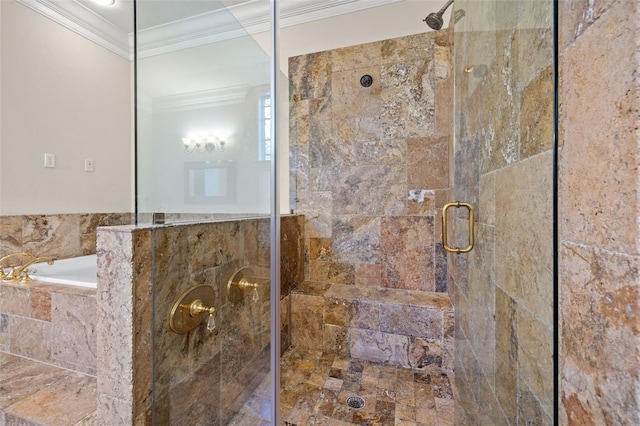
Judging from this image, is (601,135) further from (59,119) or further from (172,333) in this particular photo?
(59,119)

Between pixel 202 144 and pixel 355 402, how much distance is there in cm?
175

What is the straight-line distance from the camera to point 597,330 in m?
0.41

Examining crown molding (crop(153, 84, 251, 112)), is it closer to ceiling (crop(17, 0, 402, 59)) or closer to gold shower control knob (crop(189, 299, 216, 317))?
ceiling (crop(17, 0, 402, 59))

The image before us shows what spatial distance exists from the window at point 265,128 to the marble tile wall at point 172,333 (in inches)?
14.0

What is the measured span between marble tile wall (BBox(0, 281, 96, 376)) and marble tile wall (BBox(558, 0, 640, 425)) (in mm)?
1582

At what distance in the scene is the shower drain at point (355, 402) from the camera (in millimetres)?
1493

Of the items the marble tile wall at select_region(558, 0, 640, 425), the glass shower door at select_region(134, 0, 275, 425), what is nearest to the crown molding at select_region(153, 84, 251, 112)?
the glass shower door at select_region(134, 0, 275, 425)

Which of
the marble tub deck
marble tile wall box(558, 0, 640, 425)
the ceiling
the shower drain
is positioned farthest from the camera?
the shower drain

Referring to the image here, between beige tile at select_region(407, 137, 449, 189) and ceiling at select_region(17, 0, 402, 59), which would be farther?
beige tile at select_region(407, 137, 449, 189)

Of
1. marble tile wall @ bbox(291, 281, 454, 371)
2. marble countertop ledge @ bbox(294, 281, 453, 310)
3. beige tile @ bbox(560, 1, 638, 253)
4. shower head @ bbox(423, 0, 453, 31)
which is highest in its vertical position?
shower head @ bbox(423, 0, 453, 31)

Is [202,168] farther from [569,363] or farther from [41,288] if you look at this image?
[569,363]

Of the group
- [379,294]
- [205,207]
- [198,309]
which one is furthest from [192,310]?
[379,294]

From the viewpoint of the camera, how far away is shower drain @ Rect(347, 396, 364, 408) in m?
1.49

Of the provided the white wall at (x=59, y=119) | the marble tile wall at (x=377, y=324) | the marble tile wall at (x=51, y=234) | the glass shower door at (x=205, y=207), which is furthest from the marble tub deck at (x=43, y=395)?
the white wall at (x=59, y=119)
